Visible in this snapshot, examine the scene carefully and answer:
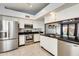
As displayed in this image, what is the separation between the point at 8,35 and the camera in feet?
15.1

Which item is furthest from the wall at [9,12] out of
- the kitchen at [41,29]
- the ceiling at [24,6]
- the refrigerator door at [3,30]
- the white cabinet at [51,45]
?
the white cabinet at [51,45]

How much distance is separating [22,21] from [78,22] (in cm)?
450

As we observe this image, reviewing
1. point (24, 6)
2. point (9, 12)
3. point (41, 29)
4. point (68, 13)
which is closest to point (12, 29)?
point (9, 12)

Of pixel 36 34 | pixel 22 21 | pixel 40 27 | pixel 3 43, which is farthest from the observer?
pixel 40 27

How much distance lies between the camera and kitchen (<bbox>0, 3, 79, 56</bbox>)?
292 centimetres

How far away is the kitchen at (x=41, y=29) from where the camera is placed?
292 cm

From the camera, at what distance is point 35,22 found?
765 cm

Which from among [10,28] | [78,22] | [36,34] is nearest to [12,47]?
[10,28]

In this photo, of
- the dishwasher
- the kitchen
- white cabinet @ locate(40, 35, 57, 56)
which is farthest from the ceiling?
the dishwasher

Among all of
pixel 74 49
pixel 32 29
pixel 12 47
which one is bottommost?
pixel 12 47

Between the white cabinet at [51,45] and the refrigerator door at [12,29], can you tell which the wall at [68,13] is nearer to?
the white cabinet at [51,45]

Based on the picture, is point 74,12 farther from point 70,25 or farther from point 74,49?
point 74,49

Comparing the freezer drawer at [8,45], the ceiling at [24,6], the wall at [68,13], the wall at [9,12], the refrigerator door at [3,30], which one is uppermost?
the ceiling at [24,6]

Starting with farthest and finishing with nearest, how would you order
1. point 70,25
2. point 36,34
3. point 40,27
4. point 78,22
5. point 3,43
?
point 40,27 < point 36,34 < point 3,43 < point 70,25 < point 78,22
